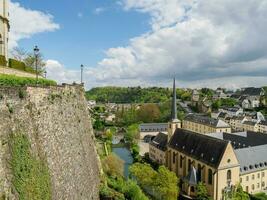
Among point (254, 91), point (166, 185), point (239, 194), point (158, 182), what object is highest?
point (254, 91)

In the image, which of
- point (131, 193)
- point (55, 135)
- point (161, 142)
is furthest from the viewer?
point (161, 142)

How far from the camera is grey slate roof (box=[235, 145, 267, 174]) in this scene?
40362mm

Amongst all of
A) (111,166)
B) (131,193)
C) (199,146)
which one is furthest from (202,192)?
(131,193)

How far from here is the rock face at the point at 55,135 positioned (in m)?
12.2

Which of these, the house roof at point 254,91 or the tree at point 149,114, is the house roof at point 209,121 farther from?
the house roof at point 254,91

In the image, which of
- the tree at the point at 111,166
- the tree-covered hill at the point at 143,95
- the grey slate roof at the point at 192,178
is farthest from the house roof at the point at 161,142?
the tree-covered hill at the point at 143,95

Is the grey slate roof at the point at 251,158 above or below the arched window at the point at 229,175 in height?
above

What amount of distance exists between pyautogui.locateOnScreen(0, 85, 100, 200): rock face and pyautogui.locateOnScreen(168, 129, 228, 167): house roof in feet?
65.1

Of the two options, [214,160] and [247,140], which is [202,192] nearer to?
[214,160]

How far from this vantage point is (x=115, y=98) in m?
197

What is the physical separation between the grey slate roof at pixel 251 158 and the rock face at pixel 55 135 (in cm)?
2408

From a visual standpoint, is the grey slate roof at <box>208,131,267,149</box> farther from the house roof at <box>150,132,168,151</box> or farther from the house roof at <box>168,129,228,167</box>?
the house roof at <box>150,132,168,151</box>

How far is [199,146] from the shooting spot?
140ft

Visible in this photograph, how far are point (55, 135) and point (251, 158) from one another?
32.8 m
